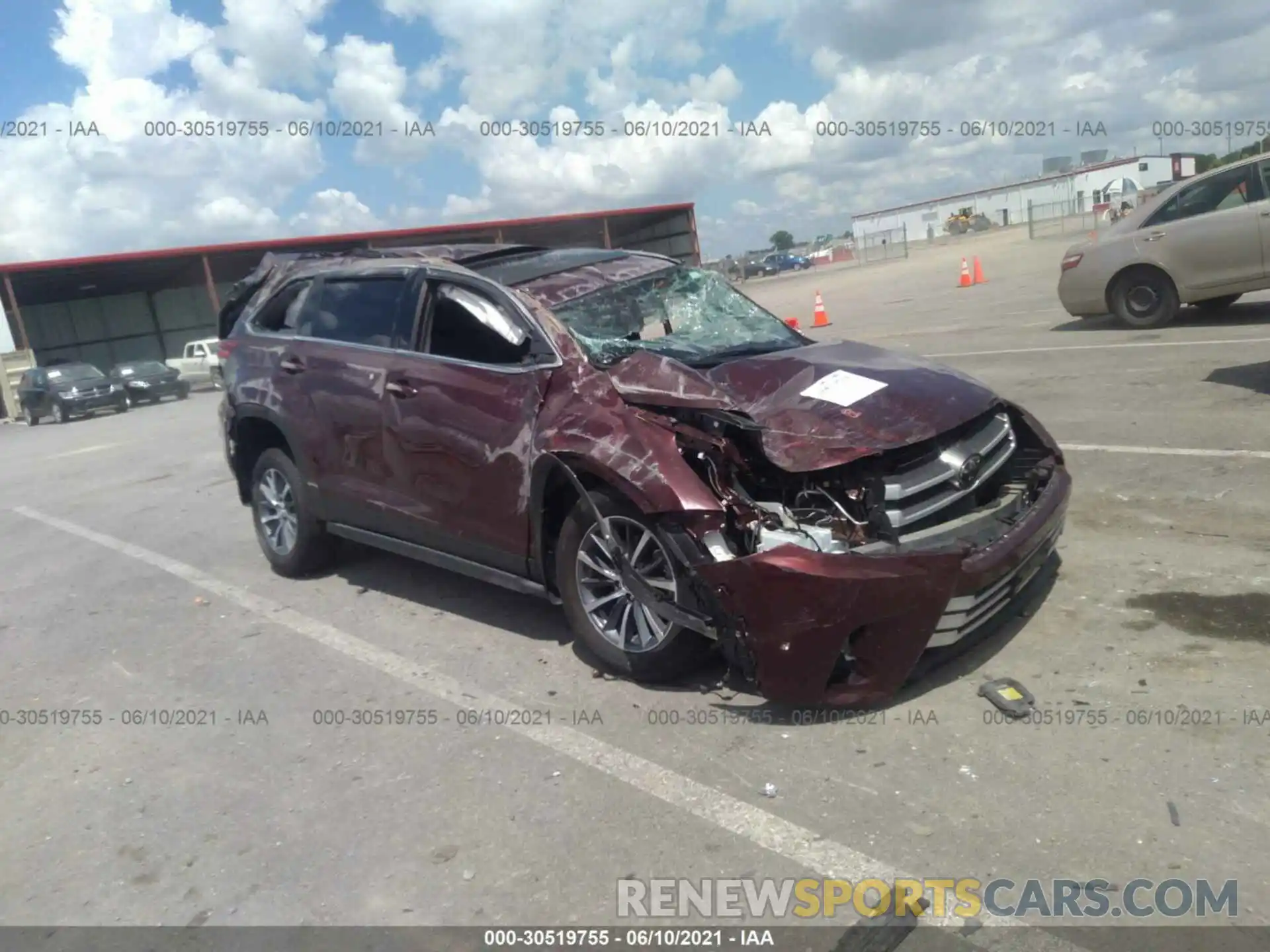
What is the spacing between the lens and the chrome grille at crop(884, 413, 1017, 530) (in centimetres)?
404

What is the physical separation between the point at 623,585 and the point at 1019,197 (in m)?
78.1

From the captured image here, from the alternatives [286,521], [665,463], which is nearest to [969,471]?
[665,463]

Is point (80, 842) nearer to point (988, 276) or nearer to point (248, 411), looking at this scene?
point (248, 411)

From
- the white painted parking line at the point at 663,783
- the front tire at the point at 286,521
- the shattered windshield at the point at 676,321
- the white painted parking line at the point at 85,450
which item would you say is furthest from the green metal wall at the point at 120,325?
the shattered windshield at the point at 676,321

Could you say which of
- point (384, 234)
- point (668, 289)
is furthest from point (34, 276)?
point (668, 289)

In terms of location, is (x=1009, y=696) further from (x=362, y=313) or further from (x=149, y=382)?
(x=149, y=382)

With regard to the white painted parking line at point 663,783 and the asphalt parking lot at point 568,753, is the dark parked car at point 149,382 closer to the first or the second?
the asphalt parking lot at point 568,753

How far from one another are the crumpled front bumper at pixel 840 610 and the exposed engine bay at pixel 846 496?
0.47ft

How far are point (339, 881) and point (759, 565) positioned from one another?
1.73 m

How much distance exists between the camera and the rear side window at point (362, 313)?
5.49 metres

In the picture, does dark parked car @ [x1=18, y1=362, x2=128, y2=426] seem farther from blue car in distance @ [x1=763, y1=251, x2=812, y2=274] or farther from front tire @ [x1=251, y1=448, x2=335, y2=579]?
blue car in distance @ [x1=763, y1=251, x2=812, y2=274]

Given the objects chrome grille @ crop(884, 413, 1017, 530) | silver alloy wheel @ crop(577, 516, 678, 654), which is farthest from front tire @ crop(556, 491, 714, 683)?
chrome grille @ crop(884, 413, 1017, 530)

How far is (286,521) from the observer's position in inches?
259

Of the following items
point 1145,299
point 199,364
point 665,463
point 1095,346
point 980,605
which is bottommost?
point 1095,346
